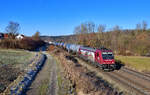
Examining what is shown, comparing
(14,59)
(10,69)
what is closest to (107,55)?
(10,69)

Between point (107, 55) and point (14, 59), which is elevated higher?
point (107, 55)

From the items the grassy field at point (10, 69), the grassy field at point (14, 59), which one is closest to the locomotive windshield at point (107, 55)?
the grassy field at point (10, 69)

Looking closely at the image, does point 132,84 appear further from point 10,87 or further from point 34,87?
point 10,87

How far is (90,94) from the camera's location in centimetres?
981

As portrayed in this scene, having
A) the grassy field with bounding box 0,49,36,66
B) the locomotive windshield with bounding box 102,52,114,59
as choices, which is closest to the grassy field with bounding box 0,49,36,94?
the grassy field with bounding box 0,49,36,66

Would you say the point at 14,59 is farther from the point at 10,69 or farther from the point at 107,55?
the point at 107,55

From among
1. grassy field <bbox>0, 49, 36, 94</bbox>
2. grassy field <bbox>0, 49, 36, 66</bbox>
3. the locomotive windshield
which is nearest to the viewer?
grassy field <bbox>0, 49, 36, 94</bbox>

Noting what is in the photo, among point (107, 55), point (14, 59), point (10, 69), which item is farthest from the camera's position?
point (14, 59)

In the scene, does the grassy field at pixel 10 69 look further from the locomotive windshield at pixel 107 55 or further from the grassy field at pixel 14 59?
the locomotive windshield at pixel 107 55

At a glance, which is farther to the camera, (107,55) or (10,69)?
(107,55)

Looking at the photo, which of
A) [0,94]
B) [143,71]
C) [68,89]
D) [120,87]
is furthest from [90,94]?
[143,71]

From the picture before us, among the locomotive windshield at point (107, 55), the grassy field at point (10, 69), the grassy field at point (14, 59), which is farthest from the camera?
the grassy field at point (14, 59)

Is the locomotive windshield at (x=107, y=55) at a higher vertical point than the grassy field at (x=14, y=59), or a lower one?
higher

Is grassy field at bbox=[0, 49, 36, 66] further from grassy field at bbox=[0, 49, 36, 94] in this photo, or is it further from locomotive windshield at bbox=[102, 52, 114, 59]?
locomotive windshield at bbox=[102, 52, 114, 59]
